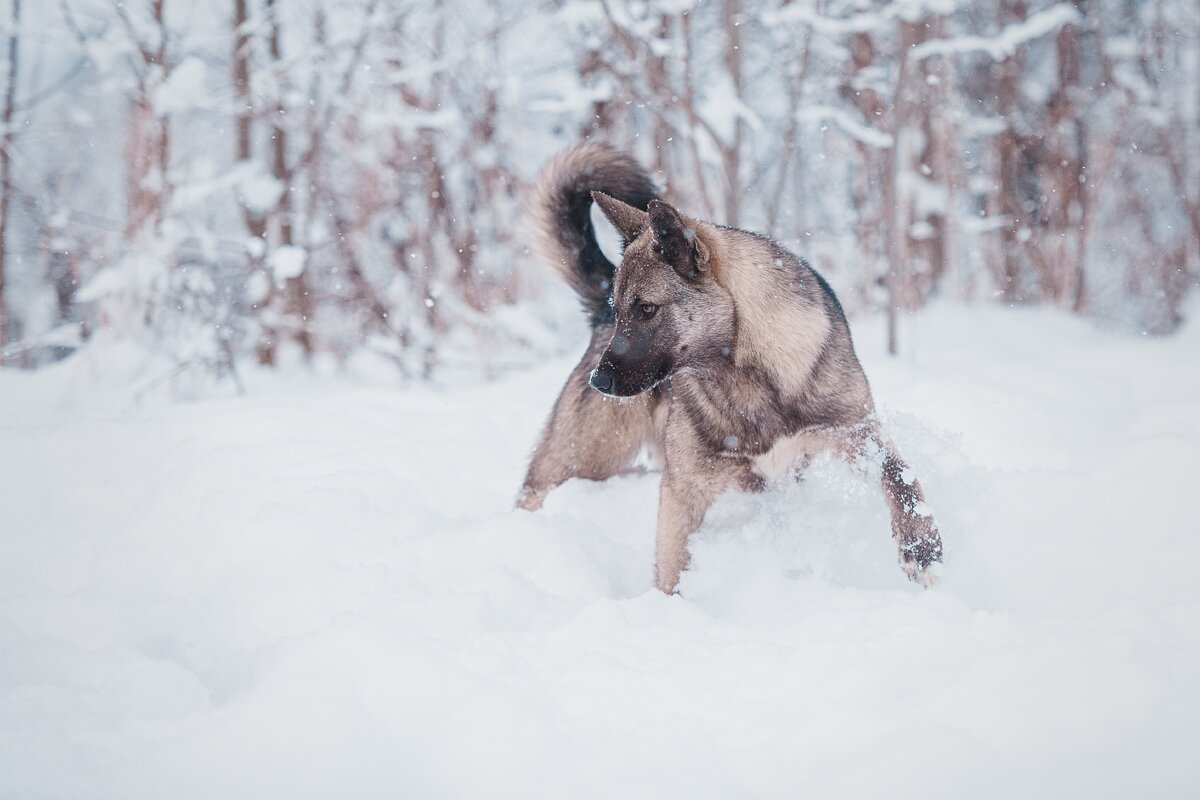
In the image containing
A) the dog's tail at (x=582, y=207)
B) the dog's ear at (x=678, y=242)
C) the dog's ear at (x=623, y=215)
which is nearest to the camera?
the dog's ear at (x=678, y=242)

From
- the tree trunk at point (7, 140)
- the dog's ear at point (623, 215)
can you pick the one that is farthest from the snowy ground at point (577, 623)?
the tree trunk at point (7, 140)

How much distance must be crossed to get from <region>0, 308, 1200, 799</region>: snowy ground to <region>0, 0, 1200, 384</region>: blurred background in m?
2.69

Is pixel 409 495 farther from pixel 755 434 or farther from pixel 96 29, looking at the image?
pixel 96 29

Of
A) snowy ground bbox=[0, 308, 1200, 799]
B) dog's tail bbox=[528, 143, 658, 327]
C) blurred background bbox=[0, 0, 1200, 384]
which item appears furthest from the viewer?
blurred background bbox=[0, 0, 1200, 384]

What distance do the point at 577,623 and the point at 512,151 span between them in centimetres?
681

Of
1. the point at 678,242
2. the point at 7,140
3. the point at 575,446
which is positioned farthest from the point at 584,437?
the point at 7,140

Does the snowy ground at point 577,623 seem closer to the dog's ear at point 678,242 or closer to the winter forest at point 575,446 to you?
the winter forest at point 575,446

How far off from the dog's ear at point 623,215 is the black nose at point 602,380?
0.54 meters

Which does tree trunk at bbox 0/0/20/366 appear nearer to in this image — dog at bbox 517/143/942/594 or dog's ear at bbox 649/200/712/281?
dog at bbox 517/143/942/594

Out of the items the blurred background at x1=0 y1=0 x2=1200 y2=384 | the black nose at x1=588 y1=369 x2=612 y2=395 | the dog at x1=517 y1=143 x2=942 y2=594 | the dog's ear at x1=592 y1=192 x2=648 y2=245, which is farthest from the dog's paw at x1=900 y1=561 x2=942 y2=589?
the blurred background at x1=0 y1=0 x2=1200 y2=384

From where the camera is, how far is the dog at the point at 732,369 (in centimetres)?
271

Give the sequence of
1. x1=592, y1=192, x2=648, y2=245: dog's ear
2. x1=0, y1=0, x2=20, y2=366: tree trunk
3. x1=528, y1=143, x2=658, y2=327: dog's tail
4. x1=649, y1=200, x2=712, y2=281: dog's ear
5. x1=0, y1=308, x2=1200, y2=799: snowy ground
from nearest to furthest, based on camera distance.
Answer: x1=0, y1=308, x2=1200, y2=799: snowy ground < x1=649, y1=200, x2=712, y2=281: dog's ear < x1=592, y1=192, x2=648, y2=245: dog's ear < x1=528, y1=143, x2=658, y2=327: dog's tail < x1=0, y1=0, x2=20, y2=366: tree trunk

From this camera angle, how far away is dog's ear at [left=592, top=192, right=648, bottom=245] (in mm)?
2916

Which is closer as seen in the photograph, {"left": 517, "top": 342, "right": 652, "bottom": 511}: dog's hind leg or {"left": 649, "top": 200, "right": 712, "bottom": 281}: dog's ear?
{"left": 649, "top": 200, "right": 712, "bottom": 281}: dog's ear
